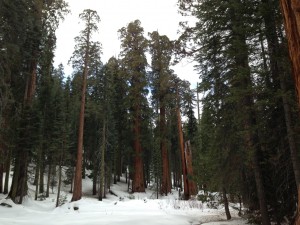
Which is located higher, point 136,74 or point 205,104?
point 136,74

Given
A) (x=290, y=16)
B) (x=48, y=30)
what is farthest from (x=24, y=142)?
(x=290, y=16)

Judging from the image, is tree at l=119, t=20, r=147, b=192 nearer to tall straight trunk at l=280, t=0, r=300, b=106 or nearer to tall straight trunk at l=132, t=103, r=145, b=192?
tall straight trunk at l=132, t=103, r=145, b=192

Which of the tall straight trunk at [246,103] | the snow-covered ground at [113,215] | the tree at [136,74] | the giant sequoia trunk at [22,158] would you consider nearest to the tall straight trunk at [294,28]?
the tall straight trunk at [246,103]

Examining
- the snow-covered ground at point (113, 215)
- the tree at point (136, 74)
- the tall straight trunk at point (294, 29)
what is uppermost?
the tree at point (136, 74)

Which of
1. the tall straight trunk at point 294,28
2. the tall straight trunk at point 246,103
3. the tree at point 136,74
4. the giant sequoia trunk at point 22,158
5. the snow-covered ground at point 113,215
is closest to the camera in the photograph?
the tall straight trunk at point 294,28

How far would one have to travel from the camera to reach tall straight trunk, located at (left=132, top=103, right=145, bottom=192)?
1058 inches

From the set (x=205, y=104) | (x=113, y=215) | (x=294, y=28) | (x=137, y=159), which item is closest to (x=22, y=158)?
(x=113, y=215)

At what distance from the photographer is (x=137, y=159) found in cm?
2714

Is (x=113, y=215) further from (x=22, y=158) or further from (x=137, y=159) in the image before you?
(x=137, y=159)

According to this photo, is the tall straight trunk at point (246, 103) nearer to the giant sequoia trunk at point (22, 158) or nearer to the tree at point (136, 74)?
the giant sequoia trunk at point (22, 158)

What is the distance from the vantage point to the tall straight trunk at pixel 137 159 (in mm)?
26875

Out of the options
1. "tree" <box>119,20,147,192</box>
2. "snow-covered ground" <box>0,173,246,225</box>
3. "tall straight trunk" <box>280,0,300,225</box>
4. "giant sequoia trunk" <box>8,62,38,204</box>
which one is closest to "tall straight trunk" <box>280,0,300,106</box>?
"tall straight trunk" <box>280,0,300,225</box>

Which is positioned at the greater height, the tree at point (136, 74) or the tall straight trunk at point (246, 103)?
the tree at point (136, 74)

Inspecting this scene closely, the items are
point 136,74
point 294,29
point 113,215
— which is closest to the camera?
point 294,29
